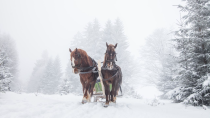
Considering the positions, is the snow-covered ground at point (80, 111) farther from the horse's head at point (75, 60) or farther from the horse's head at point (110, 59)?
the horse's head at point (110, 59)

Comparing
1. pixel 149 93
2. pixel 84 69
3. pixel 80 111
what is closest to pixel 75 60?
pixel 84 69

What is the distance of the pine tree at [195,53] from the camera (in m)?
4.50

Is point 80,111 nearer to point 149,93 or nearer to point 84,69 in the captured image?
point 84,69

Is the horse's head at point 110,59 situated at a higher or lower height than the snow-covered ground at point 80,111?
higher

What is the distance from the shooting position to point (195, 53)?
4645 mm

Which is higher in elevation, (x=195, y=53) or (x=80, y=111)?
(x=195, y=53)

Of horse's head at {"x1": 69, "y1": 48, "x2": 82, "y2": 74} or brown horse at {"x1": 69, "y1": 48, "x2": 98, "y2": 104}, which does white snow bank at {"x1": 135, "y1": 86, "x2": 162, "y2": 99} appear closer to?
brown horse at {"x1": 69, "y1": 48, "x2": 98, "y2": 104}

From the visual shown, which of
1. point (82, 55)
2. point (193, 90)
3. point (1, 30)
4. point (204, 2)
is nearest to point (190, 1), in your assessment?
point (204, 2)

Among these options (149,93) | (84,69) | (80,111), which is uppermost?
(84,69)

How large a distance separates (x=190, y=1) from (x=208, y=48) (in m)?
2.20

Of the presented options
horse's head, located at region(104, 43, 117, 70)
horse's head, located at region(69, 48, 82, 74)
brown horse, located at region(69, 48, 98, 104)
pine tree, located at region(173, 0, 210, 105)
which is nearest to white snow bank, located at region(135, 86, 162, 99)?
pine tree, located at region(173, 0, 210, 105)

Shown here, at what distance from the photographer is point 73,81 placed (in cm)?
2094

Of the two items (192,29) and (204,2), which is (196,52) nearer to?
(192,29)

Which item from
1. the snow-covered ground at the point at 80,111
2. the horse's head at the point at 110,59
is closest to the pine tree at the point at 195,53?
the snow-covered ground at the point at 80,111
